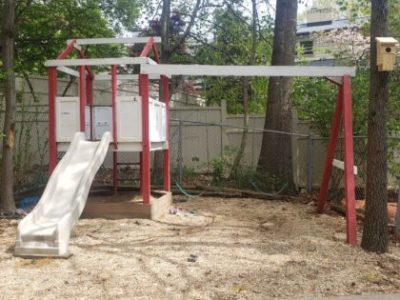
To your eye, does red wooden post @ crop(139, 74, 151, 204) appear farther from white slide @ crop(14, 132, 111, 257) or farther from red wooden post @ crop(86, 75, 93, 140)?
red wooden post @ crop(86, 75, 93, 140)

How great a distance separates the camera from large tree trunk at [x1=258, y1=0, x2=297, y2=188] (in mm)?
12289

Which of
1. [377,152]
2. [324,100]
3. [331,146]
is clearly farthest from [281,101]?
[377,152]

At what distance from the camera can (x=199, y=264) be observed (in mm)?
5734

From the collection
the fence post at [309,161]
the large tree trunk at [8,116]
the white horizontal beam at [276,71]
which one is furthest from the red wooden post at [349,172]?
the large tree trunk at [8,116]

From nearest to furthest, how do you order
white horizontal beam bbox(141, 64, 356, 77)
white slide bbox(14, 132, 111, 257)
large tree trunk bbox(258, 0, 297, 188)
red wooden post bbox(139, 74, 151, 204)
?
white slide bbox(14, 132, 111, 257), white horizontal beam bbox(141, 64, 356, 77), red wooden post bbox(139, 74, 151, 204), large tree trunk bbox(258, 0, 297, 188)

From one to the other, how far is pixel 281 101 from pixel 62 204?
6.88m

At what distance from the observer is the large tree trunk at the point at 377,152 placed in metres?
6.27

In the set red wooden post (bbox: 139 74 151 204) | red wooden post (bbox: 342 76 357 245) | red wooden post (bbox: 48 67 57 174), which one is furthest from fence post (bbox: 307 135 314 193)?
red wooden post (bbox: 48 67 57 174)

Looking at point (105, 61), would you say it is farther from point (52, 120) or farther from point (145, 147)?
point (145, 147)

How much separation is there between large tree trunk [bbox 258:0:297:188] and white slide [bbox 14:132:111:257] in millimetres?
5242

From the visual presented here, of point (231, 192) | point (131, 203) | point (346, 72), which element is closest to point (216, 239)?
point (131, 203)

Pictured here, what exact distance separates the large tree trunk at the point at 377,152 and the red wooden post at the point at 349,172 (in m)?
0.41

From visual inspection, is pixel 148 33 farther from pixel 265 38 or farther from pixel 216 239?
pixel 216 239

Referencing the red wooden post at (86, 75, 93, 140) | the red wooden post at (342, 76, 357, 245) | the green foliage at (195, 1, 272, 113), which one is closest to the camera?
the red wooden post at (342, 76, 357, 245)
